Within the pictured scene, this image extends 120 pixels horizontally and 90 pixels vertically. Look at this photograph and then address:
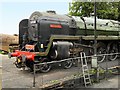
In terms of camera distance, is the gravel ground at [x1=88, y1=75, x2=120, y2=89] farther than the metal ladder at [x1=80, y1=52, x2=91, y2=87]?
No

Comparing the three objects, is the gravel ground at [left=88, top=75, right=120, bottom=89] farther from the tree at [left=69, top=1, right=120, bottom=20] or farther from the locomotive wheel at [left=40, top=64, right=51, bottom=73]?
the tree at [left=69, top=1, right=120, bottom=20]

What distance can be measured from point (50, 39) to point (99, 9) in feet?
49.9

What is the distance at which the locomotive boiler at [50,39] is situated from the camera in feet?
36.4

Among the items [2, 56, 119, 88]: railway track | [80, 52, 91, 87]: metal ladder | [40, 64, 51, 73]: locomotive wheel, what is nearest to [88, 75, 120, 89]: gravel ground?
[80, 52, 91, 87]: metal ladder

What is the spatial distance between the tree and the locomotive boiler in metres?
11.6

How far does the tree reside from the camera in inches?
986

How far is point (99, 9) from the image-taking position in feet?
82.7

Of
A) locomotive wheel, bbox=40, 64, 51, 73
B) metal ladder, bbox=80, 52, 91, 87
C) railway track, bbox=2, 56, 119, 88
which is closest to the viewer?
railway track, bbox=2, 56, 119, 88

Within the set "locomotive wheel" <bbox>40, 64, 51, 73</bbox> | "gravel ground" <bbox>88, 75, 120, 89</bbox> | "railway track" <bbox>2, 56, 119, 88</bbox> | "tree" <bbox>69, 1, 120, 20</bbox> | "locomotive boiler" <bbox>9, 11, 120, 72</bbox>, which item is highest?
"tree" <bbox>69, 1, 120, 20</bbox>

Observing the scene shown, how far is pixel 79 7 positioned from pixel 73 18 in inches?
529

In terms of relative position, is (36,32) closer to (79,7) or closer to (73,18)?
(73,18)

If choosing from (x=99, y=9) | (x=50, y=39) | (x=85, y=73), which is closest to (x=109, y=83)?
(x=85, y=73)

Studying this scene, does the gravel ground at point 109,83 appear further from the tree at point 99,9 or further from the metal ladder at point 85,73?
the tree at point 99,9

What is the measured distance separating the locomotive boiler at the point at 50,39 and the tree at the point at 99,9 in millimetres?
11592
